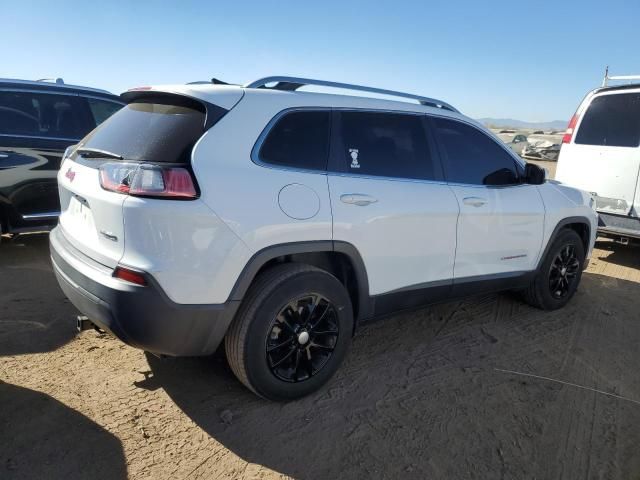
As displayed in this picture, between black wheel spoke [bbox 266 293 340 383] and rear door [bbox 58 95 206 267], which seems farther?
black wheel spoke [bbox 266 293 340 383]

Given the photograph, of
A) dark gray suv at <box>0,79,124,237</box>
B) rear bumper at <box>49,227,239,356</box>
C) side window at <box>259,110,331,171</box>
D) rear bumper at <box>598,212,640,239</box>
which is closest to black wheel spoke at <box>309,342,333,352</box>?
rear bumper at <box>49,227,239,356</box>

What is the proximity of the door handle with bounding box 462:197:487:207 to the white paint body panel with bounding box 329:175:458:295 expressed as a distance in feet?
0.43

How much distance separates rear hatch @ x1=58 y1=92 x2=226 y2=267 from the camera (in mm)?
2420

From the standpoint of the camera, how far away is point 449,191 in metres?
3.56

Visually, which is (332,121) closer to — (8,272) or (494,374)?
(494,374)

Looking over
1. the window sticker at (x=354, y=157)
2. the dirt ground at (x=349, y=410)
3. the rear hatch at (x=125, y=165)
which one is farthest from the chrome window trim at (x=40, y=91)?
the window sticker at (x=354, y=157)

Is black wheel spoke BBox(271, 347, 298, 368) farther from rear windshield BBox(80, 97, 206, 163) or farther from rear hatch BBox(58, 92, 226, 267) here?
rear windshield BBox(80, 97, 206, 163)

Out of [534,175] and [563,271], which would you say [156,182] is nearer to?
[534,175]

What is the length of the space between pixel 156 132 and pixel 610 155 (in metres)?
5.89

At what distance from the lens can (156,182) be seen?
7.81 ft

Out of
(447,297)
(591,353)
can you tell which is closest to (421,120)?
(447,297)

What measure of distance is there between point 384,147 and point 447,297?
51.2 inches

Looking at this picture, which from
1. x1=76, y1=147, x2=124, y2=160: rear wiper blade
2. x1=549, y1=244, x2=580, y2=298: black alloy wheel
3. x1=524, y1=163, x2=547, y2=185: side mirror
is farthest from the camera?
x1=549, y1=244, x2=580, y2=298: black alloy wheel

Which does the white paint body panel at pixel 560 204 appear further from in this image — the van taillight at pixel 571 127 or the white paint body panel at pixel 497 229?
the van taillight at pixel 571 127
